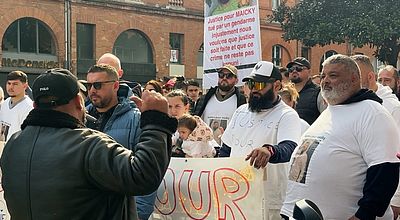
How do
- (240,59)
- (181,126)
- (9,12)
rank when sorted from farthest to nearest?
(9,12) → (240,59) → (181,126)

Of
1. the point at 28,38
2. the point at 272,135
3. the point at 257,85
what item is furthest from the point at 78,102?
the point at 28,38

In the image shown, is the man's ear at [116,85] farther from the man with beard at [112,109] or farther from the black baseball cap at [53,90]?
the black baseball cap at [53,90]

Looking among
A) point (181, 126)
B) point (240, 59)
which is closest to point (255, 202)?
point (181, 126)

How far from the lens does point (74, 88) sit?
263cm

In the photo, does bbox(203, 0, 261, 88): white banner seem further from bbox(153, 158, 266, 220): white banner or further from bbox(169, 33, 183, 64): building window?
bbox(169, 33, 183, 64): building window

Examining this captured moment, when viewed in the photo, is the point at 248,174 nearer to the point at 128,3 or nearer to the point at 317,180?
the point at 317,180

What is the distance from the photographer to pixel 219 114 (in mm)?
6668

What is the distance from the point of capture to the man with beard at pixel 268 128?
443 centimetres

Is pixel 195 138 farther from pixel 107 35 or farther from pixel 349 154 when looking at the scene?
pixel 107 35

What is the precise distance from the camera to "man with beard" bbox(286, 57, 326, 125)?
6215mm

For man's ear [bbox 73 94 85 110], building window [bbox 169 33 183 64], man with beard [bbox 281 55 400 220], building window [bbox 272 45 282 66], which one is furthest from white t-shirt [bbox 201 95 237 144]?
building window [bbox 272 45 282 66]

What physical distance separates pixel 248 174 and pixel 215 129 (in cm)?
237

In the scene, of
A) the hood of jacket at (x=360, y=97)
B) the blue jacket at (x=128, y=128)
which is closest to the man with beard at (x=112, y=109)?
the blue jacket at (x=128, y=128)

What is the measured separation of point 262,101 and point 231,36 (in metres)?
4.52
